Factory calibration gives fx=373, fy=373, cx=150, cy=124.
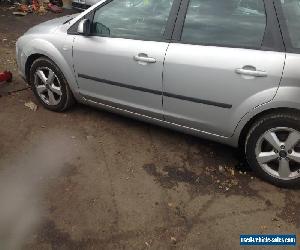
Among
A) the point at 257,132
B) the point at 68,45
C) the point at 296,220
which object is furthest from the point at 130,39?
the point at 296,220

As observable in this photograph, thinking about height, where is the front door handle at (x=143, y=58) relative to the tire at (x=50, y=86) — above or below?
above

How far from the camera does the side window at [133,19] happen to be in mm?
3773

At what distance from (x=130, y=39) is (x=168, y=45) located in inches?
18.1

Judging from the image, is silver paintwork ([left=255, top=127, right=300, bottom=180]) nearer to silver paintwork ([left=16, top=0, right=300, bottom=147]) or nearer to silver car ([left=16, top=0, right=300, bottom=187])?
silver car ([left=16, top=0, right=300, bottom=187])

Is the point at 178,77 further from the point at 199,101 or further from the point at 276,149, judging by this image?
the point at 276,149

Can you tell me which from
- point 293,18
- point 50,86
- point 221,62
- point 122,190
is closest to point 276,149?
point 221,62

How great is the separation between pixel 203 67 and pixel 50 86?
7.19 feet

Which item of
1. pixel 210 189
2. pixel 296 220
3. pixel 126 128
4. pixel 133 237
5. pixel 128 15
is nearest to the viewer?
pixel 133 237

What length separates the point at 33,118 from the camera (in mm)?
4805

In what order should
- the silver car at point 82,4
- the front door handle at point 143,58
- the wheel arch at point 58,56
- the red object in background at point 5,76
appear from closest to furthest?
the front door handle at point 143,58 < the wheel arch at point 58,56 < the red object in background at point 5,76 < the silver car at point 82,4

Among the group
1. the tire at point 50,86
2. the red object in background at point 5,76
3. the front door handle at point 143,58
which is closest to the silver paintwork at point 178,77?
the front door handle at point 143,58

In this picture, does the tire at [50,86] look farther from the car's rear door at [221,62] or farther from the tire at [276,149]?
the tire at [276,149]

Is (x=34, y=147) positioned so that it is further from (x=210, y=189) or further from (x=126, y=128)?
(x=210, y=189)

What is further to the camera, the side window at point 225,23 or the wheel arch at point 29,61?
Answer: the wheel arch at point 29,61
